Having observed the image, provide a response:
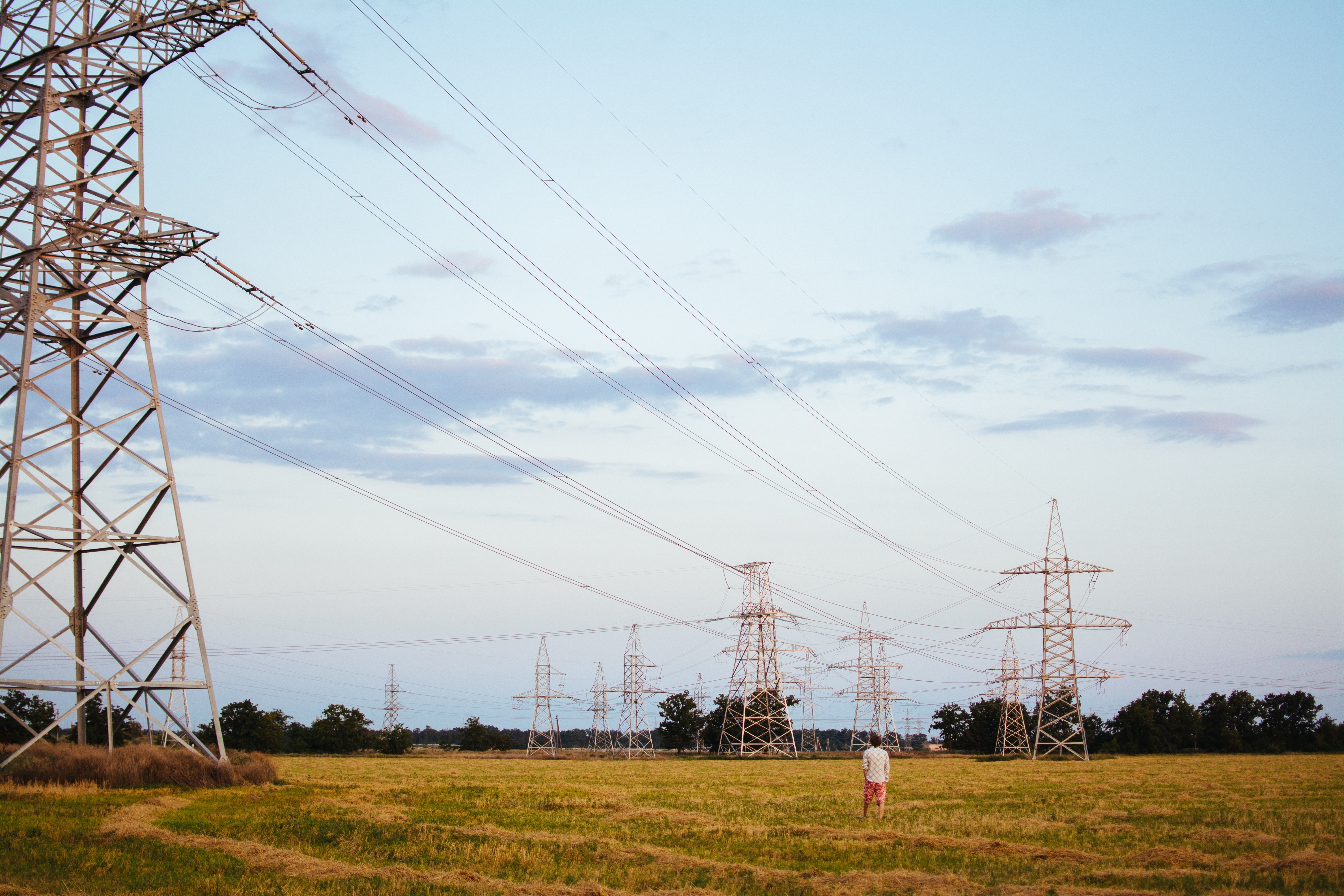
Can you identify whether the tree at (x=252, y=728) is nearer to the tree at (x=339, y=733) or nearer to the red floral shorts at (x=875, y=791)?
the tree at (x=339, y=733)

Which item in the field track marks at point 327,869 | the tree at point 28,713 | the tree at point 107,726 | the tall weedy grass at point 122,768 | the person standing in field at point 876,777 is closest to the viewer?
the field track marks at point 327,869

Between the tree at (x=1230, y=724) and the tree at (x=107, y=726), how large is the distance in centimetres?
9529

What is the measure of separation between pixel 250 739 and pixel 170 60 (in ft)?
220

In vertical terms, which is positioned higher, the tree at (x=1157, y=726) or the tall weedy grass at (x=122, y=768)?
the tall weedy grass at (x=122, y=768)

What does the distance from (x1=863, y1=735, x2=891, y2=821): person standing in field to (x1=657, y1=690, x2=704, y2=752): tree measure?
3037 inches

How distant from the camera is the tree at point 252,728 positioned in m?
78.8

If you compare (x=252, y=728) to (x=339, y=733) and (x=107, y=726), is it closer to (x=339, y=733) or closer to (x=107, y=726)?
(x=339, y=733)

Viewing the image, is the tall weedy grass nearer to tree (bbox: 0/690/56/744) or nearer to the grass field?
the grass field

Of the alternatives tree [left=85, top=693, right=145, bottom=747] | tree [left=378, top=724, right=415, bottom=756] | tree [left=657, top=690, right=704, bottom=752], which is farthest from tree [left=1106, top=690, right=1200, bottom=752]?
tree [left=85, top=693, right=145, bottom=747]

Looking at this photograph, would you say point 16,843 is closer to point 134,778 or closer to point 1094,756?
point 134,778

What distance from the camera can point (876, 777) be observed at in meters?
19.5

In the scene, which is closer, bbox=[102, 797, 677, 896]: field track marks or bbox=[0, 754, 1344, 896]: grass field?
bbox=[102, 797, 677, 896]: field track marks

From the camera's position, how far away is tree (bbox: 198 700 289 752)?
78.8m

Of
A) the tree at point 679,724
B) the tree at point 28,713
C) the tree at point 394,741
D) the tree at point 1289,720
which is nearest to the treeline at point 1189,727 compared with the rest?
the tree at point 1289,720
